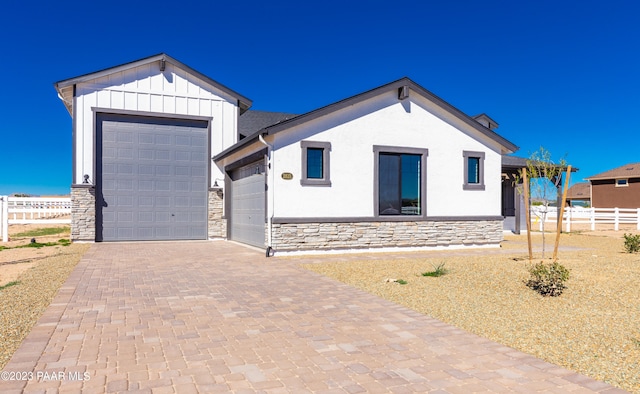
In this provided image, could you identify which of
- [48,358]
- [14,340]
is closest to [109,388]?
[48,358]

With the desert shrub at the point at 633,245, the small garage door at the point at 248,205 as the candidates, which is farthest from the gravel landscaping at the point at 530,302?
the small garage door at the point at 248,205

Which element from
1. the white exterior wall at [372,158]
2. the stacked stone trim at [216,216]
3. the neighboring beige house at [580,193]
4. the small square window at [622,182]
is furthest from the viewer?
the neighboring beige house at [580,193]

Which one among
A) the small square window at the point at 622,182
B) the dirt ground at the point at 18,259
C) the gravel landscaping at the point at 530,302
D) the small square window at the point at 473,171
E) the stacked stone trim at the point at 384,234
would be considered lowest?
the gravel landscaping at the point at 530,302

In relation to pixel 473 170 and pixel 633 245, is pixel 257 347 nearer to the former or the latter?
pixel 473 170

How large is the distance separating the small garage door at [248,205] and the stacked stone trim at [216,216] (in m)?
0.59

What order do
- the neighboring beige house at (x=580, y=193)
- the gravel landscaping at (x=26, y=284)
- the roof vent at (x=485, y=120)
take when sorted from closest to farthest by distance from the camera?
the gravel landscaping at (x=26, y=284) < the roof vent at (x=485, y=120) < the neighboring beige house at (x=580, y=193)

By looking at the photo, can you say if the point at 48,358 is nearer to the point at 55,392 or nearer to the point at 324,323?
the point at 55,392

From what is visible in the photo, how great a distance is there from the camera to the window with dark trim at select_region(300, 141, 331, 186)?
1318 centimetres

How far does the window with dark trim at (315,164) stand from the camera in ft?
43.2

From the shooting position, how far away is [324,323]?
19.0ft

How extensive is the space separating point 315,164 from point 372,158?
1.84 metres

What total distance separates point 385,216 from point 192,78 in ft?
32.8

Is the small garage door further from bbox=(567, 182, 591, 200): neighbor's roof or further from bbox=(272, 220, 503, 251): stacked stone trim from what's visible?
bbox=(567, 182, 591, 200): neighbor's roof

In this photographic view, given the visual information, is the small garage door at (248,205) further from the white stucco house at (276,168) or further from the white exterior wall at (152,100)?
the white exterior wall at (152,100)
